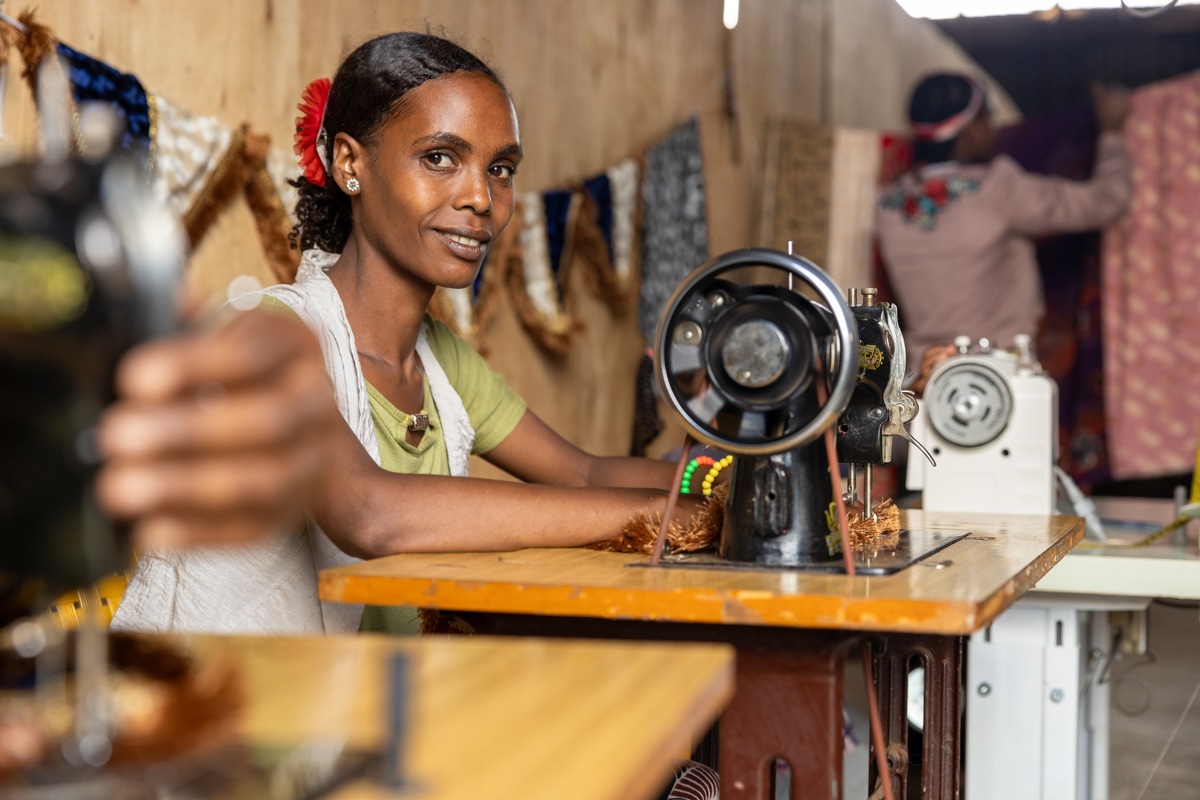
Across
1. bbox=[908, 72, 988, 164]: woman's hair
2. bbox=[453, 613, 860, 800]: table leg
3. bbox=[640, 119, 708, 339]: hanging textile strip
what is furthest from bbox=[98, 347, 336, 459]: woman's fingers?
bbox=[908, 72, 988, 164]: woman's hair

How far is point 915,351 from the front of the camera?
19.9 feet

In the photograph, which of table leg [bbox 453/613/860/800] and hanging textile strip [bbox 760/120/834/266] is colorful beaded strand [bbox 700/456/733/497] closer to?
table leg [bbox 453/613/860/800]

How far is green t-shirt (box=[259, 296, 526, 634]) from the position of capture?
198 centimetres

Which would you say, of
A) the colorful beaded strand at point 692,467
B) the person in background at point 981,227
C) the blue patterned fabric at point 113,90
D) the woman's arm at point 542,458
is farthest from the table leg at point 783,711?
the person in background at point 981,227

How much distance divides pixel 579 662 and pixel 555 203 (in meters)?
3.32

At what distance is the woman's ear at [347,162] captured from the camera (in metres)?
Answer: 2.21

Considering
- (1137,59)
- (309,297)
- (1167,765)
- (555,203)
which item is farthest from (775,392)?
(1137,59)

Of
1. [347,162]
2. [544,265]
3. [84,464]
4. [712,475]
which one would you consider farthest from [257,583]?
[544,265]

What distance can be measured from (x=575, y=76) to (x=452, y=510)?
3.19 metres

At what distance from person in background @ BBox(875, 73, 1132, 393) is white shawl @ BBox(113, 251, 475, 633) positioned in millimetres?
4295

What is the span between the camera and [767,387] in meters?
1.58

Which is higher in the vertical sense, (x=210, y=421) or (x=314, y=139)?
(x=314, y=139)

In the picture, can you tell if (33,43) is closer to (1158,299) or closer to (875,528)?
(875,528)

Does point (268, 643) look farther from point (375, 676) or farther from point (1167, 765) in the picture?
point (1167, 765)
